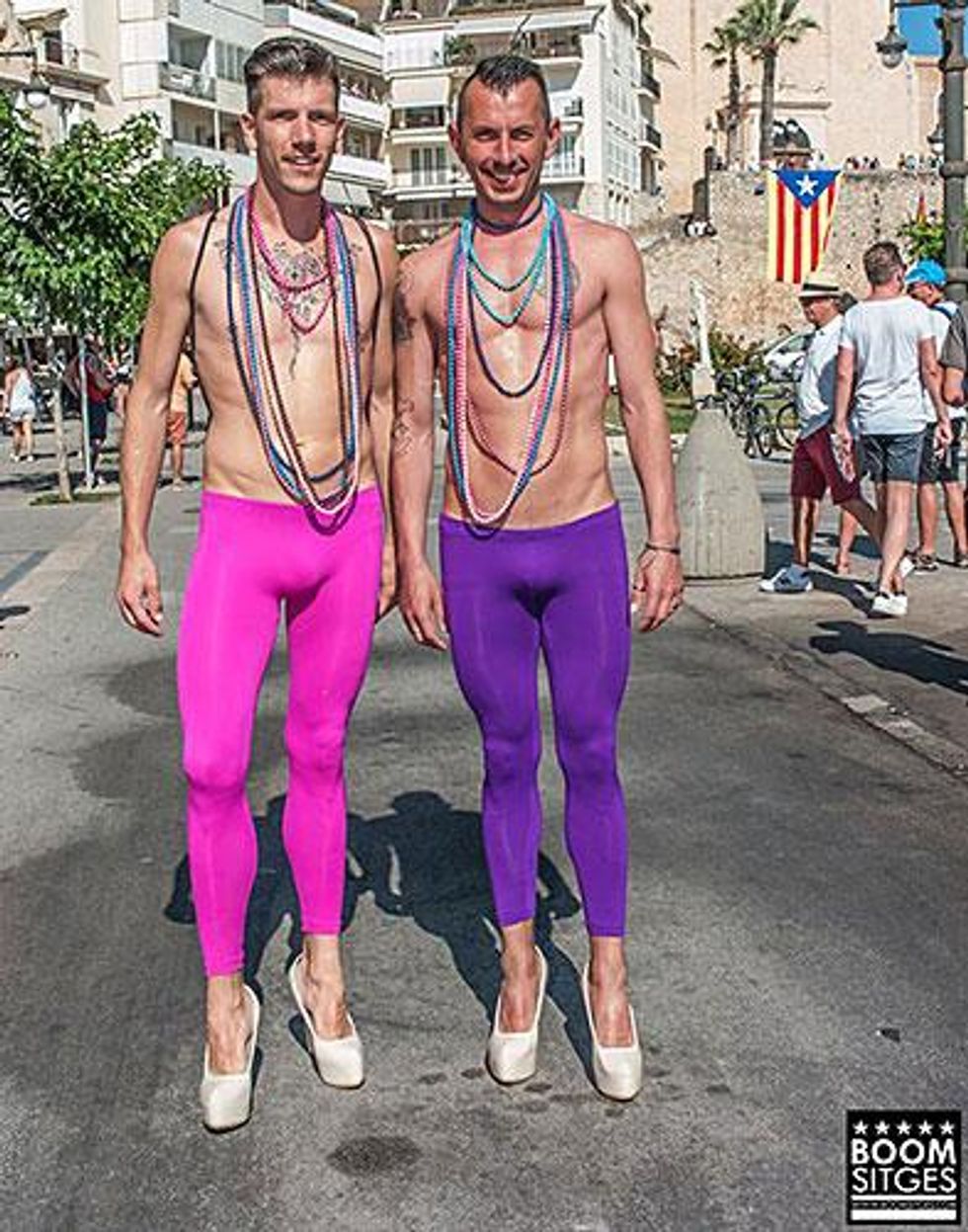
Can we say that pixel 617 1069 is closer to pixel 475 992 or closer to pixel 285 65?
pixel 475 992

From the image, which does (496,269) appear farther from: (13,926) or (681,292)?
(681,292)

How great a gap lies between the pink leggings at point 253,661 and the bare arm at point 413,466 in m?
0.07

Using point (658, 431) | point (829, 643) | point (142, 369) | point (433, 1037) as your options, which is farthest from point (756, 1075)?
point (829, 643)

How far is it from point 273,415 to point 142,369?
0.97 feet

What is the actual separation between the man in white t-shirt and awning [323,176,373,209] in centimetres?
6978

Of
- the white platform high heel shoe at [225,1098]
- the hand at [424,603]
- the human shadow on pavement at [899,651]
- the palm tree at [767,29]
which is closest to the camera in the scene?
the white platform high heel shoe at [225,1098]

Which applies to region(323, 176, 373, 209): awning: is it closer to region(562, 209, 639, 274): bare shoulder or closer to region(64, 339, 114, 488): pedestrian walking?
region(64, 339, 114, 488): pedestrian walking

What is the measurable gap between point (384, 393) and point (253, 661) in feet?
2.24

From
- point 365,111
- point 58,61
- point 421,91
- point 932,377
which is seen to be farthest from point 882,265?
point 421,91

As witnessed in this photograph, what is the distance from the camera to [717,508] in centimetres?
1156

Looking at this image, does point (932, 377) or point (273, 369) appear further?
point (932, 377)

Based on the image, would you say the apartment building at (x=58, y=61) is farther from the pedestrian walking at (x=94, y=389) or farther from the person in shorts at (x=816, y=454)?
the person in shorts at (x=816, y=454)

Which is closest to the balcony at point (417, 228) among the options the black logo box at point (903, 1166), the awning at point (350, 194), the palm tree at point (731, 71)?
the awning at point (350, 194)

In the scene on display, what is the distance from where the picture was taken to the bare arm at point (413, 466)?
4090 mm
